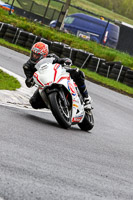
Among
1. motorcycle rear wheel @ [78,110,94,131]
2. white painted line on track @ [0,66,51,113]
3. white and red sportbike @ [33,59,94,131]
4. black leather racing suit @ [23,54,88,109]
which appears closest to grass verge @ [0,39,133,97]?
white painted line on track @ [0,66,51,113]

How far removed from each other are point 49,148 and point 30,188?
206 cm

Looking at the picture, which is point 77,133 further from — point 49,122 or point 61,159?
point 61,159

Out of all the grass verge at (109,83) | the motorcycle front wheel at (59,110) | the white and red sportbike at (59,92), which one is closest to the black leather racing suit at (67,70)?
the white and red sportbike at (59,92)

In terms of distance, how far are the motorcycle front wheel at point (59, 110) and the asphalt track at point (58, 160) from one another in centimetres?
15

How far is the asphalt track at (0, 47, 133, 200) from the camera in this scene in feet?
14.2

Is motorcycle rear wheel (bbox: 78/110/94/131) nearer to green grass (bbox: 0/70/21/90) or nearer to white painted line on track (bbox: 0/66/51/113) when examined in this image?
white painted line on track (bbox: 0/66/51/113)

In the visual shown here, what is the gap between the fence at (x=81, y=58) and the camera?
22656mm

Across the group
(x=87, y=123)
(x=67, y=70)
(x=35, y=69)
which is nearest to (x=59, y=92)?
(x=67, y=70)

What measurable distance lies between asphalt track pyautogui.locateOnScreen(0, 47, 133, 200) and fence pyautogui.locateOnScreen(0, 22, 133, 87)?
488 inches

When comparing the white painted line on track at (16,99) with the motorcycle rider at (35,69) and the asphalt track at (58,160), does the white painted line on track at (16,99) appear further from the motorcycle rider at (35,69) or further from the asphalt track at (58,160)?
the motorcycle rider at (35,69)

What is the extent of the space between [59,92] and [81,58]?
644 inches

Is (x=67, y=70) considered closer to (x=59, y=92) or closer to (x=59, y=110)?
(x=59, y=92)

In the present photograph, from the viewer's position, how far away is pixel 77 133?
8641 millimetres

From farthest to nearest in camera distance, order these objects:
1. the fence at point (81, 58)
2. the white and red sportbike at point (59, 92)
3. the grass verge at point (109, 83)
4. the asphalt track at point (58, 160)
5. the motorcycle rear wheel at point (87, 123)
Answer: the fence at point (81, 58)
the grass verge at point (109, 83)
the motorcycle rear wheel at point (87, 123)
the white and red sportbike at point (59, 92)
the asphalt track at point (58, 160)
